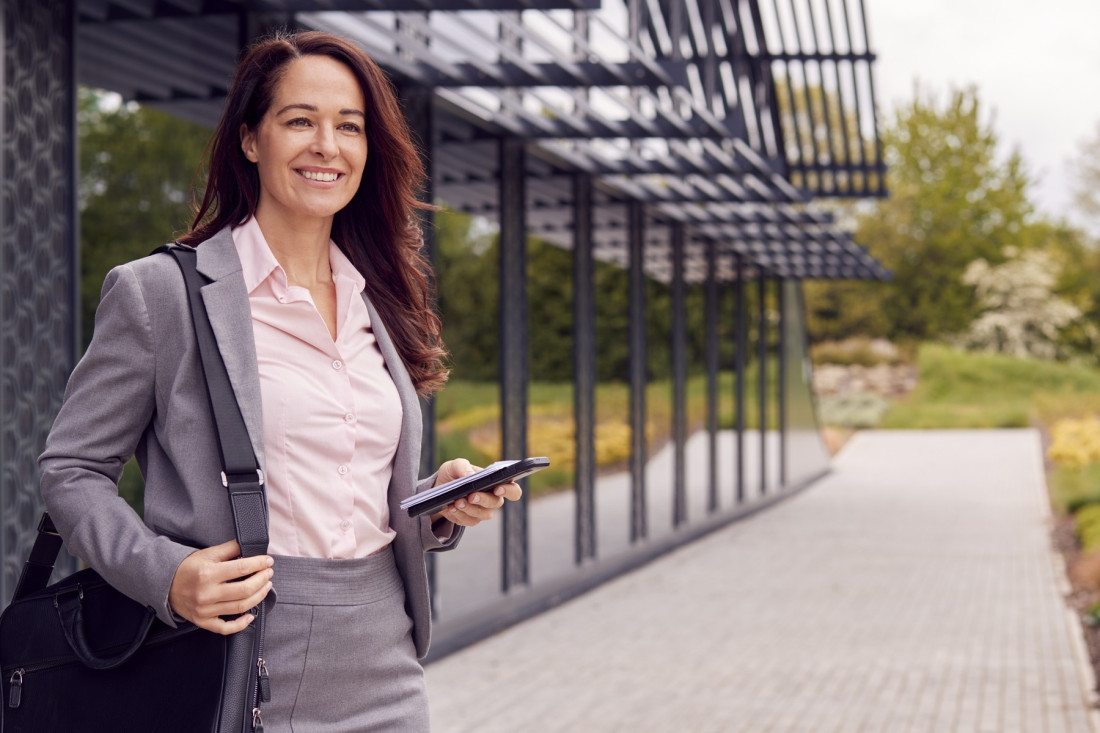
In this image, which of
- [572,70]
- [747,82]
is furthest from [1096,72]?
[572,70]

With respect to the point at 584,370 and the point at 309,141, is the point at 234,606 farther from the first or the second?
the point at 584,370

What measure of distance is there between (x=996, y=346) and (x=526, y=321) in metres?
37.8

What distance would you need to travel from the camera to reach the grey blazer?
161 cm

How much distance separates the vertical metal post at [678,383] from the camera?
42.9ft

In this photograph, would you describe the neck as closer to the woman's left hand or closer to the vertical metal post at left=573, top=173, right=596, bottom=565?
the woman's left hand

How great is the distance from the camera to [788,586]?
10406mm

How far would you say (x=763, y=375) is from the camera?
17.5 metres

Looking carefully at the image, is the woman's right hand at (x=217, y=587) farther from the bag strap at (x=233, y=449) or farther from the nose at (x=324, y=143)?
the nose at (x=324, y=143)

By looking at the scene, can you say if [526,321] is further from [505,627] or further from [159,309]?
[159,309]

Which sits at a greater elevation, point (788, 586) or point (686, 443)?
point (686, 443)

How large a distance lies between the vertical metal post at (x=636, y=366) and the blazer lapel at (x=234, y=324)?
9.81 m

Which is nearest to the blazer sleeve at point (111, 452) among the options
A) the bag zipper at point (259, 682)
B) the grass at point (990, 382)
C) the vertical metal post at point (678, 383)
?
the bag zipper at point (259, 682)

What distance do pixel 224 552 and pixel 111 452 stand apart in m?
0.20

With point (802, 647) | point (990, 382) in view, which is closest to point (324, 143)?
point (802, 647)
